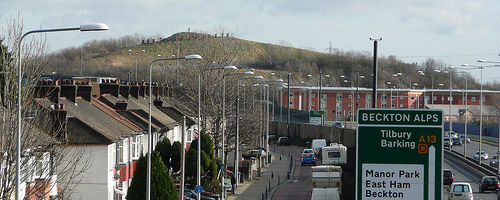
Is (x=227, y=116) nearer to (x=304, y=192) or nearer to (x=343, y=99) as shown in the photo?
(x=304, y=192)

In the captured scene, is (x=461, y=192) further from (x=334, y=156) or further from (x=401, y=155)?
(x=401, y=155)

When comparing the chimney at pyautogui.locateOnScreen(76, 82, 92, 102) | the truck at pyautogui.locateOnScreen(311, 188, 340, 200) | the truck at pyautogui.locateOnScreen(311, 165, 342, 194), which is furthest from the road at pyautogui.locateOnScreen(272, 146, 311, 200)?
the chimney at pyautogui.locateOnScreen(76, 82, 92, 102)

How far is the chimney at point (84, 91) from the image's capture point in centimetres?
4084

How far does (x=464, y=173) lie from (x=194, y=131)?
2220 cm

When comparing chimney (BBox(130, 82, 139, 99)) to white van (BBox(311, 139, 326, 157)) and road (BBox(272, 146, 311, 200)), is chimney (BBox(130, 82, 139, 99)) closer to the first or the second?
road (BBox(272, 146, 311, 200))

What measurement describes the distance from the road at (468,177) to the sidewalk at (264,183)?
454 inches

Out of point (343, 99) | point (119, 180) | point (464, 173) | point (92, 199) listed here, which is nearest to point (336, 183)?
point (119, 180)

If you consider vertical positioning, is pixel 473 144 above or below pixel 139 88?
below

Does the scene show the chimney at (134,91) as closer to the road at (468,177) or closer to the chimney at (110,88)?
the chimney at (110,88)

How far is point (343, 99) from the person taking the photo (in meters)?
137

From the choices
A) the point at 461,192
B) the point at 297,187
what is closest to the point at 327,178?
the point at 461,192

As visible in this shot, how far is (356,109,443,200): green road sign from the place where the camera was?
13.8 metres

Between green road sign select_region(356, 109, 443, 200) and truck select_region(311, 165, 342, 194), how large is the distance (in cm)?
3173

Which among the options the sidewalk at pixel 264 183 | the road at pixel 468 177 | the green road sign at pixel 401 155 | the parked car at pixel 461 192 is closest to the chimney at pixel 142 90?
the sidewalk at pixel 264 183
